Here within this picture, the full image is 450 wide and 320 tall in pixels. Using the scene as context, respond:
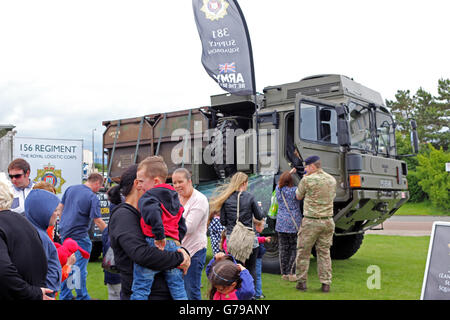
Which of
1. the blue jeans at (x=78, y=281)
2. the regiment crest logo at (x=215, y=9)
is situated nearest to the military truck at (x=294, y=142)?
the regiment crest logo at (x=215, y=9)

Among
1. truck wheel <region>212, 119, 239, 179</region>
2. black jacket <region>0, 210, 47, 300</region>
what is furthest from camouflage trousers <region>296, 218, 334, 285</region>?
black jacket <region>0, 210, 47, 300</region>

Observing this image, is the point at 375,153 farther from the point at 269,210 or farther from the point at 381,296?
the point at 381,296

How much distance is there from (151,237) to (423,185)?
28.2 metres

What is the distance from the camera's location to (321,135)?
8008mm

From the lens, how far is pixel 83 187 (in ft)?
19.2

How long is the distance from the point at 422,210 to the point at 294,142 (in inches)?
939

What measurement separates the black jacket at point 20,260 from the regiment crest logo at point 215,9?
7232mm

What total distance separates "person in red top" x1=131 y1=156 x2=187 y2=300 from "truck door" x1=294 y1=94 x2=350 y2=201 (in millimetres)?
4734

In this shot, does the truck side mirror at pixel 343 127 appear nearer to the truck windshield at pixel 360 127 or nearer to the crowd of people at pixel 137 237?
the truck windshield at pixel 360 127

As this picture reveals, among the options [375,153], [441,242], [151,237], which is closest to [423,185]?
[375,153]

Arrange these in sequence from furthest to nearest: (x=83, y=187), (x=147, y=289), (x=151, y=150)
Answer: (x=151, y=150) < (x=83, y=187) < (x=147, y=289)

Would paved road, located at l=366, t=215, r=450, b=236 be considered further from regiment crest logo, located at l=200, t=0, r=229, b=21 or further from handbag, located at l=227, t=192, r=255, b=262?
handbag, located at l=227, t=192, r=255, b=262

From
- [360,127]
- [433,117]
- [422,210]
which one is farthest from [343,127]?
[433,117]

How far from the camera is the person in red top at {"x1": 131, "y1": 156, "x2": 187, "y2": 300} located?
2.97 meters
